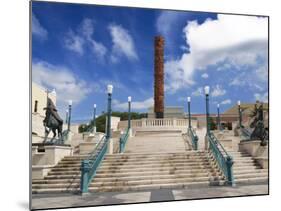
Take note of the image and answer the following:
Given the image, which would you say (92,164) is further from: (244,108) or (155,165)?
(244,108)

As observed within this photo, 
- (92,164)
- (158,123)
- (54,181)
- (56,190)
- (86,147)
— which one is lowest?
(56,190)

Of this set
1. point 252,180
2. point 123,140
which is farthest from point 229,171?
point 123,140

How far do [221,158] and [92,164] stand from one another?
2118mm

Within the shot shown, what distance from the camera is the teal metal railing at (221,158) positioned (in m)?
6.59

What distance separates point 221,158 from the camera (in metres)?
6.64

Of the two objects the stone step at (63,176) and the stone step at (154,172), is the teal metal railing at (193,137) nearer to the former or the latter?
the stone step at (154,172)

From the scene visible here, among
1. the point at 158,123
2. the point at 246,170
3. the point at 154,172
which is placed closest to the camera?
the point at 154,172

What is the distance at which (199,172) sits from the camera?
6488 mm

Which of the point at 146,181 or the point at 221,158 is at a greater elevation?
the point at 221,158

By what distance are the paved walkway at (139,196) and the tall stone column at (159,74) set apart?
127cm

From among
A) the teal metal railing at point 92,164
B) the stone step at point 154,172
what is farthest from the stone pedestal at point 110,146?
the stone step at point 154,172

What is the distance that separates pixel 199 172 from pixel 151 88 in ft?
5.19

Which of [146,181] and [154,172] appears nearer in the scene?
[146,181]

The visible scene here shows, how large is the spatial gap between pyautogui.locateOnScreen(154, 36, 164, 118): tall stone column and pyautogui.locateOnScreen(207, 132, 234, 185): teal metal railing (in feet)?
3.34
